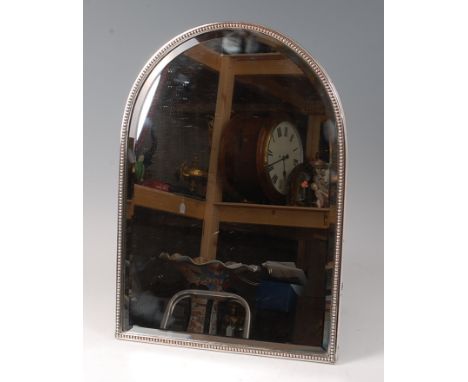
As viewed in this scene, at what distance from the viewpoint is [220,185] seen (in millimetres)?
1721

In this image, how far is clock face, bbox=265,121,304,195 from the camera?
1657 mm

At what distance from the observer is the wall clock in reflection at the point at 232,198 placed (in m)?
1.65

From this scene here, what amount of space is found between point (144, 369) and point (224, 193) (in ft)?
1.40

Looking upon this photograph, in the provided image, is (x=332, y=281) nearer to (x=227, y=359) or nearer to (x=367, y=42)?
(x=227, y=359)

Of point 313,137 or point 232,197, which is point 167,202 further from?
point 313,137

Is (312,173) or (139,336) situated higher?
(312,173)

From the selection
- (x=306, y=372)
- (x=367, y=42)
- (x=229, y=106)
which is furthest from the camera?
(x=367, y=42)

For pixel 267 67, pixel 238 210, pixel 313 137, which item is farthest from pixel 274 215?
pixel 267 67

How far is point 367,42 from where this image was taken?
187 cm

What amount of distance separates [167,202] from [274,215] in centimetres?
26

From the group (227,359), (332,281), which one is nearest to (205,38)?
(332,281)

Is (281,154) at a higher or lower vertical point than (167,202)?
higher

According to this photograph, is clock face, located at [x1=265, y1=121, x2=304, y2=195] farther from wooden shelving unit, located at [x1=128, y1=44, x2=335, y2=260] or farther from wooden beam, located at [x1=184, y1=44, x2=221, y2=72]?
wooden beam, located at [x1=184, y1=44, x2=221, y2=72]

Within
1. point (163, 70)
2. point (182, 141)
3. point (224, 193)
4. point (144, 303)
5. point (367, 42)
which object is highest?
point (367, 42)
